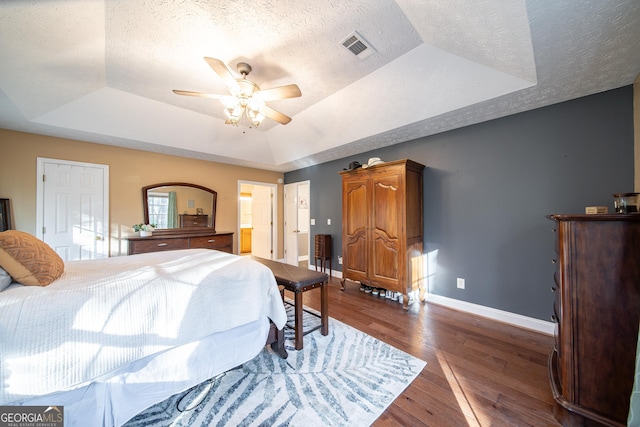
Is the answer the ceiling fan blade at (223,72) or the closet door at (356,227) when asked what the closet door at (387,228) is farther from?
the ceiling fan blade at (223,72)

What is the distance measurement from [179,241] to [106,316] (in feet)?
10.0

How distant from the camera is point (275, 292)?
1788 mm

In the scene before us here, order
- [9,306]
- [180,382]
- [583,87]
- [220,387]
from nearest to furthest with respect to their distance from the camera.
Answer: [9,306]
[180,382]
[220,387]
[583,87]

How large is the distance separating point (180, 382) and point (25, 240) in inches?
49.9

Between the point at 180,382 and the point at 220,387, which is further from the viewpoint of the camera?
the point at 220,387

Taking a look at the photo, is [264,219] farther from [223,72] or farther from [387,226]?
[223,72]

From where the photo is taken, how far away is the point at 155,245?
3.65 metres

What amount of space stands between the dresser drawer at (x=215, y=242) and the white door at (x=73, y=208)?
1258 millimetres

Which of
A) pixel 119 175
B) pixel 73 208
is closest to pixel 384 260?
pixel 119 175

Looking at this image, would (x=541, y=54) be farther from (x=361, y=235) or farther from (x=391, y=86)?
(x=361, y=235)

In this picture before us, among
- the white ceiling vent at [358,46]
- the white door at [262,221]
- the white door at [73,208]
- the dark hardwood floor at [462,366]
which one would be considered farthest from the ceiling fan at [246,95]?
the white door at [262,221]

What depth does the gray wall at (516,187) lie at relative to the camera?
7.00 ft

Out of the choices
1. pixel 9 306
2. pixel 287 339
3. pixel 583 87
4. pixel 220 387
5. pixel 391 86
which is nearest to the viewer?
pixel 9 306

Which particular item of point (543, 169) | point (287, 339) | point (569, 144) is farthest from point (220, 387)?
point (569, 144)
